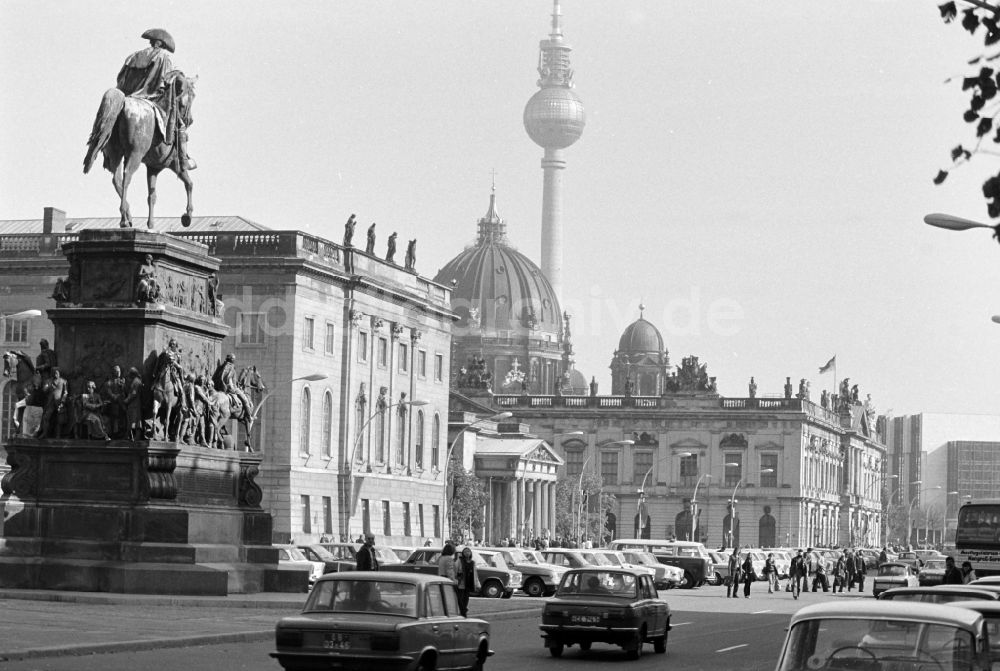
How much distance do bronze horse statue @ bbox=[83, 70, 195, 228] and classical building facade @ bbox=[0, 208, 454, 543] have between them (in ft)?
142

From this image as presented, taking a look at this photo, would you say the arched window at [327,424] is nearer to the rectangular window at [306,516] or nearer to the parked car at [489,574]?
the rectangular window at [306,516]

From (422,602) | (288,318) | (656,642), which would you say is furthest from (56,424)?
(288,318)

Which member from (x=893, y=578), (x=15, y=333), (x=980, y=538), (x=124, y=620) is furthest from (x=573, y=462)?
(x=124, y=620)

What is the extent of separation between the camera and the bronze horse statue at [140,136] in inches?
1620

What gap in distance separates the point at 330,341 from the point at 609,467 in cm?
8872

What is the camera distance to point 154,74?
140ft

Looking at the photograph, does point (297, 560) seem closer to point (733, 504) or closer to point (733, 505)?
point (733, 504)

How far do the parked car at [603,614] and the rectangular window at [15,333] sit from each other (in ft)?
216

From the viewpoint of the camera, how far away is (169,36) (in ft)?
140

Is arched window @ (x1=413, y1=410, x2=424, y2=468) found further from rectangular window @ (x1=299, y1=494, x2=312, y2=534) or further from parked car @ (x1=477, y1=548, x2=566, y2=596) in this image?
parked car @ (x1=477, y1=548, x2=566, y2=596)

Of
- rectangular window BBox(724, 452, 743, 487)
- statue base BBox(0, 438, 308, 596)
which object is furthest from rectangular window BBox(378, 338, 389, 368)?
rectangular window BBox(724, 452, 743, 487)

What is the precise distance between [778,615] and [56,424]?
919 inches

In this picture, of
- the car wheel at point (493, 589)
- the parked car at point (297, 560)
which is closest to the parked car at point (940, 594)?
the parked car at point (297, 560)

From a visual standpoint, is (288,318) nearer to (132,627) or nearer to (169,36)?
(169,36)
